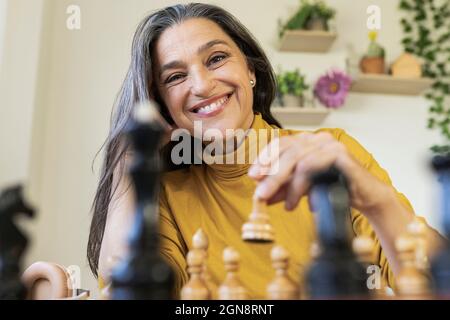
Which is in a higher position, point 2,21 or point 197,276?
point 2,21

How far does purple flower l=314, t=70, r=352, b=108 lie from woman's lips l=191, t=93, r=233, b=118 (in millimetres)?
1590

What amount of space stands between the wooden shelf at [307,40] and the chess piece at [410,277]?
6.86 ft

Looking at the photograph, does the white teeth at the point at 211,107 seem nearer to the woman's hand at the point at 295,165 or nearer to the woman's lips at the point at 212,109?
the woman's lips at the point at 212,109

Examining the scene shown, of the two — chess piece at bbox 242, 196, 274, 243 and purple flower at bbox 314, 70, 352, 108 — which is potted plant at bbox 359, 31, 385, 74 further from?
chess piece at bbox 242, 196, 274, 243

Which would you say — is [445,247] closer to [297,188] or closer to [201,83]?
[297,188]

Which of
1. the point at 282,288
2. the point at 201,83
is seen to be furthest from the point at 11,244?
the point at 201,83

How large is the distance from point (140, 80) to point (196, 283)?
24.3 inches

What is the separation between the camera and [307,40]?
249 centimetres

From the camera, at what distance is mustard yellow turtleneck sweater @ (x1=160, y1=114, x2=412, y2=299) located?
2.88ft

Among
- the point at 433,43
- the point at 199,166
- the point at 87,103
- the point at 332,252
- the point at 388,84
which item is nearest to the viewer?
the point at 332,252

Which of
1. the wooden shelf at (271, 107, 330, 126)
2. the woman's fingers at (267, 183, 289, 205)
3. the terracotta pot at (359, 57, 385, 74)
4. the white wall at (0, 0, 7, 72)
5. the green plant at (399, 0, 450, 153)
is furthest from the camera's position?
the green plant at (399, 0, 450, 153)

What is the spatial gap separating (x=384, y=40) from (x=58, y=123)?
1.62 m

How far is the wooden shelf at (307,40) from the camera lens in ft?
7.99

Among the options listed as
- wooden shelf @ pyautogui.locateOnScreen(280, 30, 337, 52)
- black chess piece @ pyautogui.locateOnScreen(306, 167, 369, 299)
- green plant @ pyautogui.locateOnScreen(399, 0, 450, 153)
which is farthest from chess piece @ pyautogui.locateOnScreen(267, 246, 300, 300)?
green plant @ pyautogui.locateOnScreen(399, 0, 450, 153)
